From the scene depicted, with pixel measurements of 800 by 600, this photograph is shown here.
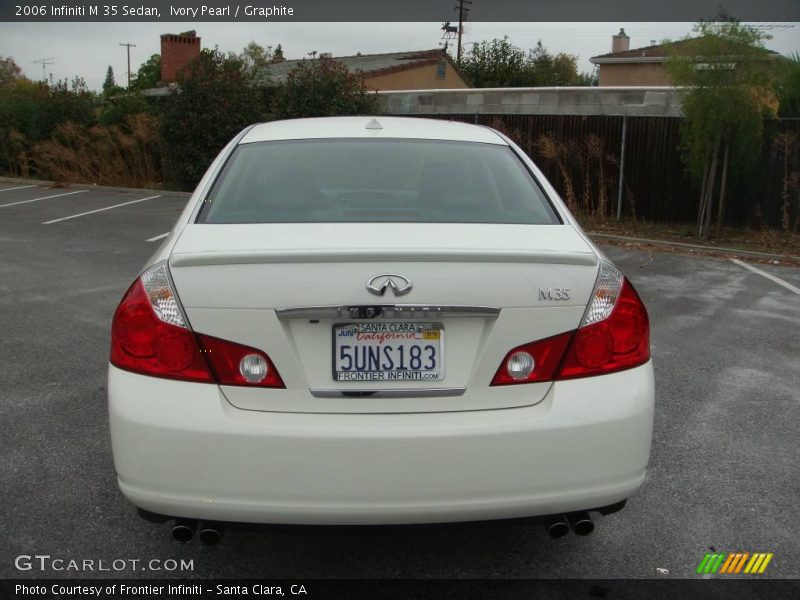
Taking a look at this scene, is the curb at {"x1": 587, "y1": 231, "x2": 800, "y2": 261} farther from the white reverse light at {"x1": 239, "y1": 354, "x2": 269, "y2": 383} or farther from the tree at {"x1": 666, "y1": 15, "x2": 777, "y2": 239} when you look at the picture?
the white reverse light at {"x1": 239, "y1": 354, "x2": 269, "y2": 383}

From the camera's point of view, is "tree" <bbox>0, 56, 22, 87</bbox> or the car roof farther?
"tree" <bbox>0, 56, 22, 87</bbox>

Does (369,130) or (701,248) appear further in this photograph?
(701,248)

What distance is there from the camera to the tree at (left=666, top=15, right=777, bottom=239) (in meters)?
12.3

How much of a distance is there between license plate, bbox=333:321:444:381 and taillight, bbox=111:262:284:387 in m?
0.22

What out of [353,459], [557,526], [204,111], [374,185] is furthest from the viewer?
[204,111]

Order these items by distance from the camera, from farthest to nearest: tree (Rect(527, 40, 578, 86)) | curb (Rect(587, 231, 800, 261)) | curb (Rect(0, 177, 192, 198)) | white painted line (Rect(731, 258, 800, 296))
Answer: tree (Rect(527, 40, 578, 86)) → curb (Rect(0, 177, 192, 198)) → curb (Rect(587, 231, 800, 261)) → white painted line (Rect(731, 258, 800, 296))

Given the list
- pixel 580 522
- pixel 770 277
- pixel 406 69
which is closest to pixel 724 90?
pixel 770 277

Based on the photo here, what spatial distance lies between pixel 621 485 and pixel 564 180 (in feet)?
47.2

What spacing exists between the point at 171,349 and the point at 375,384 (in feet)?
2.06

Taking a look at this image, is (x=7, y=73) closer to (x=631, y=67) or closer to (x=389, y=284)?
(x=631, y=67)

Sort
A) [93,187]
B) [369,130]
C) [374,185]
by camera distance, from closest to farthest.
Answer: [374,185], [369,130], [93,187]

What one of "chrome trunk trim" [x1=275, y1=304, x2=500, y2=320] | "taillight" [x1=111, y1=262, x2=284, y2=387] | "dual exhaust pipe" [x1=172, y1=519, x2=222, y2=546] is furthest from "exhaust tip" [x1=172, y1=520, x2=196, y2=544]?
"chrome trunk trim" [x1=275, y1=304, x2=500, y2=320]

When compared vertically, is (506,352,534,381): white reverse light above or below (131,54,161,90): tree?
below

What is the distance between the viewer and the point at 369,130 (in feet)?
12.5
